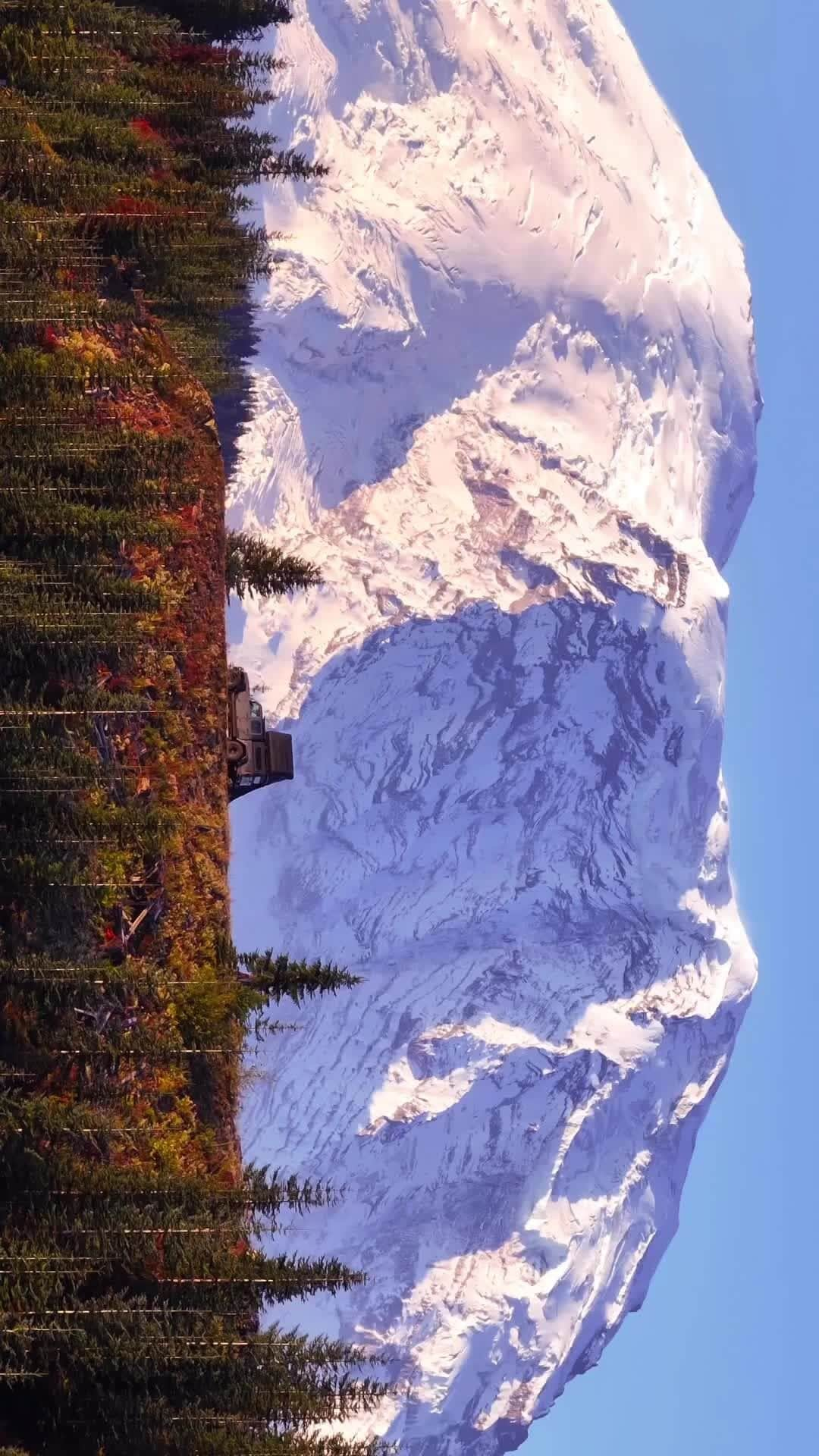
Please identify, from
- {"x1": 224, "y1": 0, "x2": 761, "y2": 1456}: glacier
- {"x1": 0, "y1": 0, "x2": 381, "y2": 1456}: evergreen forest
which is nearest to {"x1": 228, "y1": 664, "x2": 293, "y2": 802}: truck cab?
{"x1": 0, "y1": 0, "x2": 381, "y2": 1456}: evergreen forest

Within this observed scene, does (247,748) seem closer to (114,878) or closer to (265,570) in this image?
(114,878)

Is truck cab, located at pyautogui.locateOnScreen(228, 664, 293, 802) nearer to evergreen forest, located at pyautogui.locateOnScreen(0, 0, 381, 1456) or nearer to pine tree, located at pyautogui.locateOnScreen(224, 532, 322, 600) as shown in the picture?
evergreen forest, located at pyautogui.locateOnScreen(0, 0, 381, 1456)

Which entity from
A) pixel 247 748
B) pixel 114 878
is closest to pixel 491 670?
pixel 247 748

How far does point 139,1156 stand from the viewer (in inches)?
813

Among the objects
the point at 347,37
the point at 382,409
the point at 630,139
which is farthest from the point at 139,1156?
the point at 630,139

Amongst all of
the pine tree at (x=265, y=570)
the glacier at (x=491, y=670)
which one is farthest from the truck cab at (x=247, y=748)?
the glacier at (x=491, y=670)

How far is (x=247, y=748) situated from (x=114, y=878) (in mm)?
5792

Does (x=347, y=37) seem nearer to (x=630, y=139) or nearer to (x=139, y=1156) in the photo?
(x=630, y=139)

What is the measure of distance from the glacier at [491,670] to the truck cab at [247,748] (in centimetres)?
3284

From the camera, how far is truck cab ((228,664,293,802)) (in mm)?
26281

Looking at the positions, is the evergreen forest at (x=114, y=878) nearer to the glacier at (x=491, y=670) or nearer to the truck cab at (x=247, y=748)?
the truck cab at (x=247, y=748)

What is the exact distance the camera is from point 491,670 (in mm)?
69938

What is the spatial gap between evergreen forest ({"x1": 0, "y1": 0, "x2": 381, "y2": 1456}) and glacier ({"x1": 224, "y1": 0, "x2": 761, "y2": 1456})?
3243cm

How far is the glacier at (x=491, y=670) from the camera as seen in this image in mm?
63781
